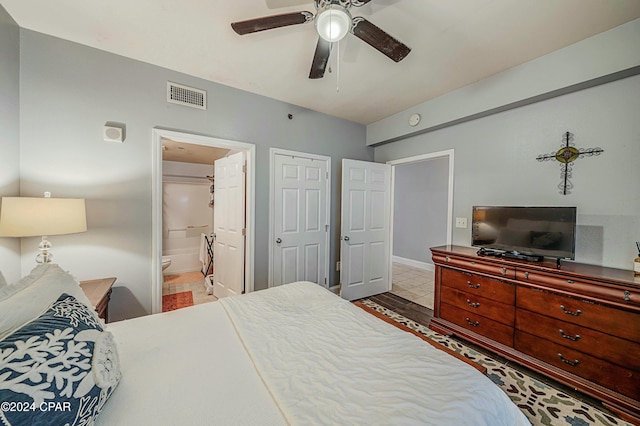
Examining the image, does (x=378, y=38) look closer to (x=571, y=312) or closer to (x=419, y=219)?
(x=571, y=312)

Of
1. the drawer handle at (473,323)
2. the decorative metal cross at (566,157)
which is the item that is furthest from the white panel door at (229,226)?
the decorative metal cross at (566,157)

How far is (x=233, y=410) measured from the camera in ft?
2.65

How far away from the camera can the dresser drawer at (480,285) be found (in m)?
2.07

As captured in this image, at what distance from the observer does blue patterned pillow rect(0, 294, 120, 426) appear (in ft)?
1.84

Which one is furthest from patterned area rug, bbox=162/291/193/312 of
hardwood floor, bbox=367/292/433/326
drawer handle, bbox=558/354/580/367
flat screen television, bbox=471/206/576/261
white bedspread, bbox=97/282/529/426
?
drawer handle, bbox=558/354/580/367

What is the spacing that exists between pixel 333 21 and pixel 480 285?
2.48 m

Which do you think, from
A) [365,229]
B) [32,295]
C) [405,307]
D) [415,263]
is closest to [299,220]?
[365,229]

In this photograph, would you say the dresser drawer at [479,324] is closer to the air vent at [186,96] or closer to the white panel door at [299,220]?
the white panel door at [299,220]

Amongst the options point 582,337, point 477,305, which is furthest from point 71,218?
point 582,337

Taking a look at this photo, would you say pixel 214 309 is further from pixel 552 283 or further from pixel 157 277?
pixel 552 283

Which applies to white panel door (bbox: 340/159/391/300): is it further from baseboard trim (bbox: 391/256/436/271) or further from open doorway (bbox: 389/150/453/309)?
baseboard trim (bbox: 391/256/436/271)

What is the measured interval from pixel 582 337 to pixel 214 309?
2623 millimetres

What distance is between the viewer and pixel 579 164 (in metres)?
2.08

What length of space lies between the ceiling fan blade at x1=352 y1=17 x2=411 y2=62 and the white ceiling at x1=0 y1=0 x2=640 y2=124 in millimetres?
273
